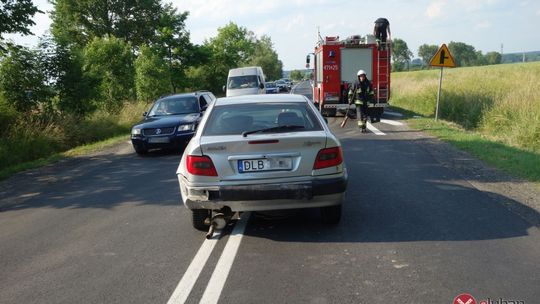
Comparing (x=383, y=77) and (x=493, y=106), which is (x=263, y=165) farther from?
(x=493, y=106)

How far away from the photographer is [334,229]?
532cm

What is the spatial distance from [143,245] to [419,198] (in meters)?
3.67

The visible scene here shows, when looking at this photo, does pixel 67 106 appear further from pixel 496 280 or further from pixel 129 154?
pixel 496 280

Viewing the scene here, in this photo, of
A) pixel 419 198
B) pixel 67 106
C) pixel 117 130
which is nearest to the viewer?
pixel 419 198

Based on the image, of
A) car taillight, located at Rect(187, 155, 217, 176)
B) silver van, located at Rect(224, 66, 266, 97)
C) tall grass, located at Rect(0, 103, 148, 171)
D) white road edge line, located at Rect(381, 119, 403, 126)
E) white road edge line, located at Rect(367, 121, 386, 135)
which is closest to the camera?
car taillight, located at Rect(187, 155, 217, 176)

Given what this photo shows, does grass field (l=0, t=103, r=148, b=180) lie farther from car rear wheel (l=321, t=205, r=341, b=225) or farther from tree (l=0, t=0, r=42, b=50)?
car rear wheel (l=321, t=205, r=341, b=225)

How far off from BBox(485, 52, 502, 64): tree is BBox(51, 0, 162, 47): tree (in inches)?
4608

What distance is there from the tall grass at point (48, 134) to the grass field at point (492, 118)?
11767 millimetres

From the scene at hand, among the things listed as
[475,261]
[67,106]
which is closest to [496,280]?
[475,261]

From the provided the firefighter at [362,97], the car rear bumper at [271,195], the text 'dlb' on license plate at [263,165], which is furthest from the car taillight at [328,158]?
the firefighter at [362,97]

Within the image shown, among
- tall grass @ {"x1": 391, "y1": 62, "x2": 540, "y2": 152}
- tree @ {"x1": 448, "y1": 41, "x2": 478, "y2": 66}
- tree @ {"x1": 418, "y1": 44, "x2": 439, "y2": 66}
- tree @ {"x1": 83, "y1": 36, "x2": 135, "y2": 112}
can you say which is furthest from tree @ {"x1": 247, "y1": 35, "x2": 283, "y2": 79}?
tall grass @ {"x1": 391, "y1": 62, "x2": 540, "y2": 152}

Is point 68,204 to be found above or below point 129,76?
below

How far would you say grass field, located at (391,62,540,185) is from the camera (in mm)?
9531

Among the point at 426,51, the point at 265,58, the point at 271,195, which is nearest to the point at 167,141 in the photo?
the point at 271,195
